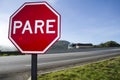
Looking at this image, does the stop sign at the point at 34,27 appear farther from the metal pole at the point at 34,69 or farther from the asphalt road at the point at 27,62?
the asphalt road at the point at 27,62

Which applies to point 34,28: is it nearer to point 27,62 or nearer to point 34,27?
point 34,27

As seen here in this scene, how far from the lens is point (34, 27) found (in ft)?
11.0

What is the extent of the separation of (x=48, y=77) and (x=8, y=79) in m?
1.97

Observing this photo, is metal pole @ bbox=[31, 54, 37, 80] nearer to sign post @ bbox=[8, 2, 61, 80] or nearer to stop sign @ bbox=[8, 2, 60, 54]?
sign post @ bbox=[8, 2, 61, 80]

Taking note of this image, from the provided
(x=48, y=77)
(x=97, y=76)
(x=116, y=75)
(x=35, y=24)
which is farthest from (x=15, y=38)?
(x=116, y=75)

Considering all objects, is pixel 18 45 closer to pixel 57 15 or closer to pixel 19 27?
pixel 19 27

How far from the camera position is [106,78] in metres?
11.2

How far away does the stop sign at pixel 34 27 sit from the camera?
3279 millimetres

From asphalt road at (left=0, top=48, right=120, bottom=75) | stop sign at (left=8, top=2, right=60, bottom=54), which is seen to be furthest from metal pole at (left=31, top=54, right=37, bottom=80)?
asphalt road at (left=0, top=48, right=120, bottom=75)

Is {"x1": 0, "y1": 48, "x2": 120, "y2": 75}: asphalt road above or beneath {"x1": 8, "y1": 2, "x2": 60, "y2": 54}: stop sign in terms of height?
beneath

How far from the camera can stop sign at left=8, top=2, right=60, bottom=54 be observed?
3279 mm

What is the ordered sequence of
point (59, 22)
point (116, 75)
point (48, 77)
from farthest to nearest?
point (116, 75) < point (48, 77) < point (59, 22)

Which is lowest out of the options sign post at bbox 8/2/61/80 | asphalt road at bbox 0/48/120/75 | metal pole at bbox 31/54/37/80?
asphalt road at bbox 0/48/120/75

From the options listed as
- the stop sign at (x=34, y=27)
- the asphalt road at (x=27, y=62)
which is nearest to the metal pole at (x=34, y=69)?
the stop sign at (x=34, y=27)
